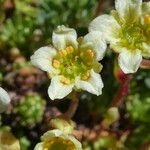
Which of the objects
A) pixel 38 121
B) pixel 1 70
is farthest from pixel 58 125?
pixel 1 70

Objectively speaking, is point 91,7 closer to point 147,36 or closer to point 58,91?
point 147,36

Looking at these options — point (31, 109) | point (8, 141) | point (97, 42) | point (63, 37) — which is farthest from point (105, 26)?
point (8, 141)

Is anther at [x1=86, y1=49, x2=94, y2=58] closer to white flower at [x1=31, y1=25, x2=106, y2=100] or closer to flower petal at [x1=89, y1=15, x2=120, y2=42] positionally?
white flower at [x1=31, y1=25, x2=106, y2=100]

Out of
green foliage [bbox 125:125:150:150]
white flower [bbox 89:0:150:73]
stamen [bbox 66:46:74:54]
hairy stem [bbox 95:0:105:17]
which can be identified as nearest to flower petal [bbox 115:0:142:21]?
white flower [bbox 89:0:150:73]

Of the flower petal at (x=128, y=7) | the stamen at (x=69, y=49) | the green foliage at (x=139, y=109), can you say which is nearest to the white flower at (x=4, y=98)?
the stamen at (x=69, y=49)

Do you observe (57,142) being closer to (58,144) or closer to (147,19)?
(58,144)

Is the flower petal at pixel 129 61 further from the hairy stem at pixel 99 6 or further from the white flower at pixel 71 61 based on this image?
the hairy stem at pixel 99 6
